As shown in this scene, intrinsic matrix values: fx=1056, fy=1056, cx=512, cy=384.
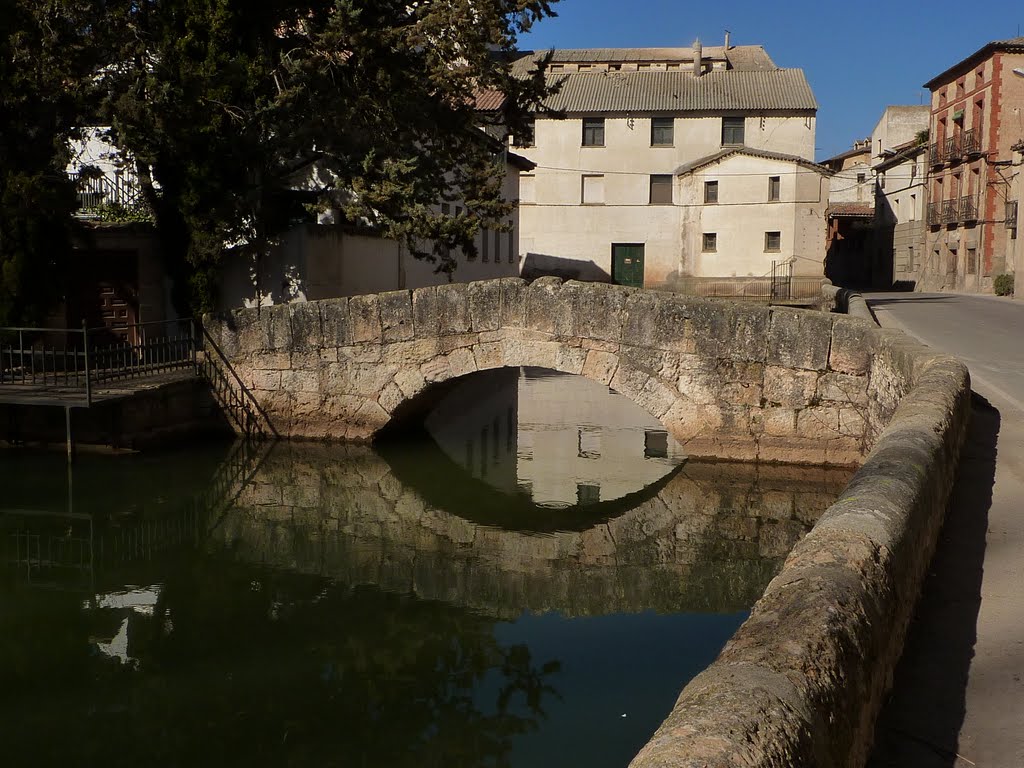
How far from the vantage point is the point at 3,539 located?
835 centimetres

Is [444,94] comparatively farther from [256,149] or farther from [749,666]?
[749,666]

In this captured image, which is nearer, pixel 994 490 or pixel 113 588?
pixel 994 490

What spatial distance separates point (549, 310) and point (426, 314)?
1.29 meters

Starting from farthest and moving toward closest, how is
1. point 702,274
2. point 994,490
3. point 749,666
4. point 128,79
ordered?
point 702,274, point 128,79, point 994,490, point 749,666

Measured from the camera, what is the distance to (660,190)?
3391cm

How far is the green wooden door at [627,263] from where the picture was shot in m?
33.9

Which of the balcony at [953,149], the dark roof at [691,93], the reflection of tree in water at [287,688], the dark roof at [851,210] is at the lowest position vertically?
the reflection of tree in water at [287,688]

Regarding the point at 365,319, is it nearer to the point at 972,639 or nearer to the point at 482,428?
the point at 482,428

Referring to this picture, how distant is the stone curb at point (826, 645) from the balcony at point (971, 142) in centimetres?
3237

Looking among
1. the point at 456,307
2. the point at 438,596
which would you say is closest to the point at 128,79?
the point at 456,307

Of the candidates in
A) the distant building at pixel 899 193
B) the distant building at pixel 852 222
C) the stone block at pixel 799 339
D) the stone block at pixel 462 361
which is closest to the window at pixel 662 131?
the distant building at pixel 899 193

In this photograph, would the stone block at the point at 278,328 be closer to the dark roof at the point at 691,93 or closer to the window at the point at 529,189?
the dark roof at the point at 691,93

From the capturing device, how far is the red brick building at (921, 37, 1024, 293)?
31.7m

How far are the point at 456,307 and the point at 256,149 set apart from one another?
3.14 meters
